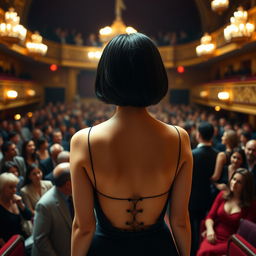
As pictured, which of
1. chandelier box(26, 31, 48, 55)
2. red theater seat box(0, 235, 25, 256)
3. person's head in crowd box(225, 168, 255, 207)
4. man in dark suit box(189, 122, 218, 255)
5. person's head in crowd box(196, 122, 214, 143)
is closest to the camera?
red theater seat box(0, 235, 25, 256)

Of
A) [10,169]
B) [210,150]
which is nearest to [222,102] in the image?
[210,150]

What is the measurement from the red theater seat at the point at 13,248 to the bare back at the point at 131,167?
135cm

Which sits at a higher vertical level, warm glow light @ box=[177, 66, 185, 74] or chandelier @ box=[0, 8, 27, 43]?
chandelier @ box=[0, 8, 27, 43]

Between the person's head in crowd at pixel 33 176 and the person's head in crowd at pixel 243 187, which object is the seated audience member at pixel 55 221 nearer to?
the person's head in crowd at pixel 33 176

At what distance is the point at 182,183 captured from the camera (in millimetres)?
1442

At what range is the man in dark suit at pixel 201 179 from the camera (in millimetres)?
3814

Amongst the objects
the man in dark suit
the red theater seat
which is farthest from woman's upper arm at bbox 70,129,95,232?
the man in dark suit

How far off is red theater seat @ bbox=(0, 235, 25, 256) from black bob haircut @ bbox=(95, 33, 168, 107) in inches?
66.6

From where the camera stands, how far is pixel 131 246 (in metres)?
1.42

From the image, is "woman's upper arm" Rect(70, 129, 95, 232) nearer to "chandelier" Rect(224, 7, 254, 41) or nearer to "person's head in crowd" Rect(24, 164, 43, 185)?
"person's head in crowd" Rect(24, 164, 43, 185)

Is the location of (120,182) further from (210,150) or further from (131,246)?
(210,150)

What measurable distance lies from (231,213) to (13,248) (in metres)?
2.34

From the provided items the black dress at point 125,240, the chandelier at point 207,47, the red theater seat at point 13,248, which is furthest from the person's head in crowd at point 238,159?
the chandelier at point 207,47

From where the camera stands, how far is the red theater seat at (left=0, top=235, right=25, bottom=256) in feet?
7.58
